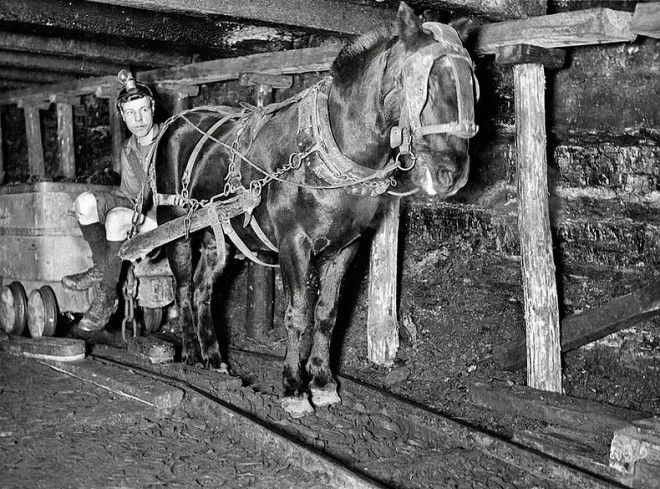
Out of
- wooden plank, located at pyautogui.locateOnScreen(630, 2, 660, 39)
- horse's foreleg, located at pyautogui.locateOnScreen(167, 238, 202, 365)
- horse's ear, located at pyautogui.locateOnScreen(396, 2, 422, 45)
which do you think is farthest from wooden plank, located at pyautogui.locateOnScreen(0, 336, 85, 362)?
wooden plank, located at pyautogui.locateOnScreen(630, 2, 660, 39)

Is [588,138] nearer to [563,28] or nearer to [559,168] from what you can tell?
[559,168]

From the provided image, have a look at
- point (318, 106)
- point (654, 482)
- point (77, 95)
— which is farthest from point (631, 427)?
point (77, 95)

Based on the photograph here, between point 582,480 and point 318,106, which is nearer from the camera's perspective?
point 582,480

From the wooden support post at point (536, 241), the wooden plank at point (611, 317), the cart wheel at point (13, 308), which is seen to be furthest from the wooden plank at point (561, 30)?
the cart wheel at point (13, 308)

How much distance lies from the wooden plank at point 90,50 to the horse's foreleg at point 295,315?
4283mm

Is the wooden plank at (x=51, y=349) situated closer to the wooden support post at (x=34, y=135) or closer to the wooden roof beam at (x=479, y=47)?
the wooden roof beam at (x=479, y=47)

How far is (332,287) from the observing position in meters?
5.03

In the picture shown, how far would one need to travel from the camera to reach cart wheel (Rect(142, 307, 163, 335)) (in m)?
7.47

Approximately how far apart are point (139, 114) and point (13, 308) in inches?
102

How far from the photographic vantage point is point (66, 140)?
9508 millimetres

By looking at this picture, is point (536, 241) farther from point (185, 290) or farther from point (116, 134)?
point (116, 134)

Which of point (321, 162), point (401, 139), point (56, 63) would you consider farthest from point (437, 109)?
point (56, 63)

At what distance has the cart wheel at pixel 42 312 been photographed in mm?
6840

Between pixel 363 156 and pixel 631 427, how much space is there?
2.18 m
